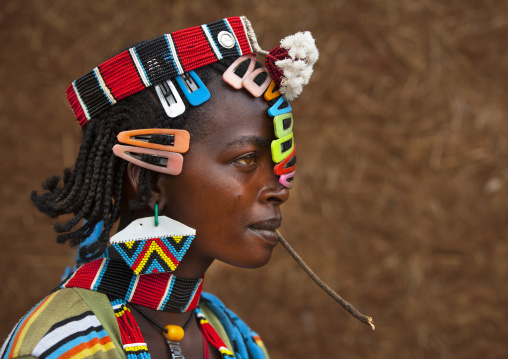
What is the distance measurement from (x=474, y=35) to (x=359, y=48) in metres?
0.85

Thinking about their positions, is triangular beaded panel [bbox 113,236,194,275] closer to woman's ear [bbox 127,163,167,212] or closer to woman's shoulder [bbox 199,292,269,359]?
woman's ear [bbox 127,163,167,212]

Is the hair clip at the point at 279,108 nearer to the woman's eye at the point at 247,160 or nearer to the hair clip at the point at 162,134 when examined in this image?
the woman's eye at the point at 247,160

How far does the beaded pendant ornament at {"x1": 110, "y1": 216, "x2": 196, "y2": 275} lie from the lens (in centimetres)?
213

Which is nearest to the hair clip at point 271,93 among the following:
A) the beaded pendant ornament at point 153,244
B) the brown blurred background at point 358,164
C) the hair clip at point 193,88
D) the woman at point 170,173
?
the woman at point 170,173

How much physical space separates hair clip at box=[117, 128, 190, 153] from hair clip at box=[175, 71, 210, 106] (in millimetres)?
123

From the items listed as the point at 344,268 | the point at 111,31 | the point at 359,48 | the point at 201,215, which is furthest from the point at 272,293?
the point at 201,215

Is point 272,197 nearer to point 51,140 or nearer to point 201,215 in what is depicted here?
point 201,215

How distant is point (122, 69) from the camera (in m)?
2.18

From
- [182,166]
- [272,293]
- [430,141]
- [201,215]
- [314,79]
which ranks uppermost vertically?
[182,166]

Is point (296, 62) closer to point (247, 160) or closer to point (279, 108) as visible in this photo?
point (279, 108)

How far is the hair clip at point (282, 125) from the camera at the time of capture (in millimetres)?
2234

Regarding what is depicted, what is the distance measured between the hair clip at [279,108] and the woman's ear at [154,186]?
453 millimetres

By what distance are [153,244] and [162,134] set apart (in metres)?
0.38

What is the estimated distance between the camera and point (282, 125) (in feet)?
7.42
